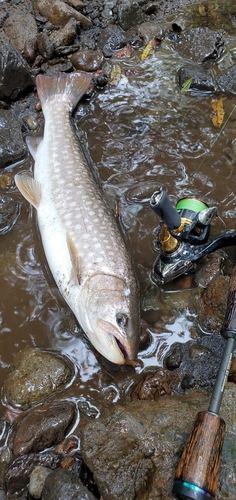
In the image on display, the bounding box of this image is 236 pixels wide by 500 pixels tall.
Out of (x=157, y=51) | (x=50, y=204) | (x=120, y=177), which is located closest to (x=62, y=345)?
(x=50, y=204)

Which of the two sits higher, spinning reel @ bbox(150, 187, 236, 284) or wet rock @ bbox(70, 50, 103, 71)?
wet rock @ bbox(70, 50, 103, 71)

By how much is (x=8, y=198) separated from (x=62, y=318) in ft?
5.31

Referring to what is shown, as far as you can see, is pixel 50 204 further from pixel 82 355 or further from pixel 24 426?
pixel 24 426

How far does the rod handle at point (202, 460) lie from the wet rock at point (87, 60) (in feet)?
17.7

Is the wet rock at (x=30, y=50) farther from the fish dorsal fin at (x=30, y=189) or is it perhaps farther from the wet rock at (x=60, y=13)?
the fish dorsal fin at (x=30, y=189)

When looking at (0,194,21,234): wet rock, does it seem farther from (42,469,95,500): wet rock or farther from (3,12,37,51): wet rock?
(3,12,37,51): wet rock

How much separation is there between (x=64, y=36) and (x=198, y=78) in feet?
7.50

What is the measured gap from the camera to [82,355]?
3617 mm

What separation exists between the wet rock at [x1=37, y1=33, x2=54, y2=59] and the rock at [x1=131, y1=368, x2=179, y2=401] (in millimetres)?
5107

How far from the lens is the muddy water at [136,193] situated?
11.9 ft

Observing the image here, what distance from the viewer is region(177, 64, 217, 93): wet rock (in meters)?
5.75

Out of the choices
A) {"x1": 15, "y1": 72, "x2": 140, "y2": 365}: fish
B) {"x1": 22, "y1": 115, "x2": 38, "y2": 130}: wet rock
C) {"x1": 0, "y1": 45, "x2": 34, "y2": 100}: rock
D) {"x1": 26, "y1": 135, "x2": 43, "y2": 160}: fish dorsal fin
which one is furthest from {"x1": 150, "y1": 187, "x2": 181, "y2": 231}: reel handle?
{"x1": 0, "y1": 45, "x2": 34, "y2": 100}: rock

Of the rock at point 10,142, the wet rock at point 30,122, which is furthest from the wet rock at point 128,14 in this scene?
the rock at point 10,142

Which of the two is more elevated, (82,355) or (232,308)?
(232,308)
